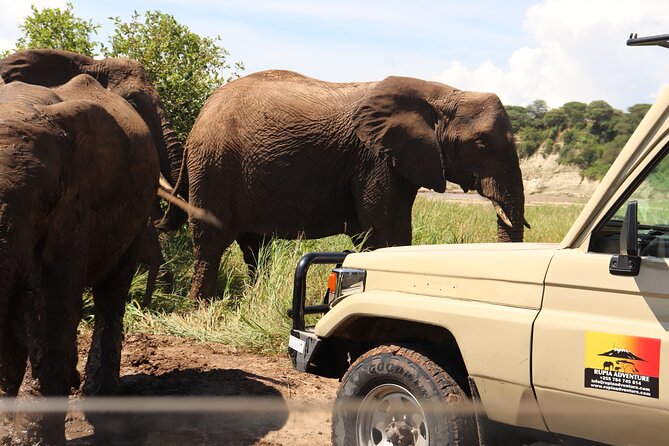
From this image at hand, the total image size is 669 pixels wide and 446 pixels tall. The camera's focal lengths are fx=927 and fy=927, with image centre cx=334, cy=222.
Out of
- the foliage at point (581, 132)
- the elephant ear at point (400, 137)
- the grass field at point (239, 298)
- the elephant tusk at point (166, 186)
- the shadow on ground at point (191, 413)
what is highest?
the foliage at point (581, 132)

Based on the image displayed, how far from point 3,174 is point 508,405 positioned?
2.60m

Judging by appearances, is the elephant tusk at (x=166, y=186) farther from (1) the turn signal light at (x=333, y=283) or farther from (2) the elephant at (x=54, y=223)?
(1) the turn signal light at (x=333, y=283)

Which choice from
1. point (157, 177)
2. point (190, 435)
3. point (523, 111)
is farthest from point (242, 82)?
point (523, 111)

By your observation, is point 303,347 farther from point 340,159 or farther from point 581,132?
point 581,132

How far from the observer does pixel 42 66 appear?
9.09 m

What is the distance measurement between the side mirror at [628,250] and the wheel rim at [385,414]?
46.5 inches

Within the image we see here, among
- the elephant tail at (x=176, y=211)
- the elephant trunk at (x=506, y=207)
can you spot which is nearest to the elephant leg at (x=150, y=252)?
the elephant tail at (x=176, y=211)

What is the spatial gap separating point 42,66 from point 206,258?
8.63 ft

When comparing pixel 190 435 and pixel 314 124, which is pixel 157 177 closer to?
pixel 190 435

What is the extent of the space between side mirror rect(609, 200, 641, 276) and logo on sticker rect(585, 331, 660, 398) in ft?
0.81

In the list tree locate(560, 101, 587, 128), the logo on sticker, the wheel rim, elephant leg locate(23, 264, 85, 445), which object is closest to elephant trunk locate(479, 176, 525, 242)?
elephant leg locate(23, 264, 85, 445)

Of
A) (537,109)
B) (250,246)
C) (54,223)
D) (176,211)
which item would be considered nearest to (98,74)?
(176,211)

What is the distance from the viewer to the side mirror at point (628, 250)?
3357mm

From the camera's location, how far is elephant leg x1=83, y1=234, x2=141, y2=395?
6.44 meters
